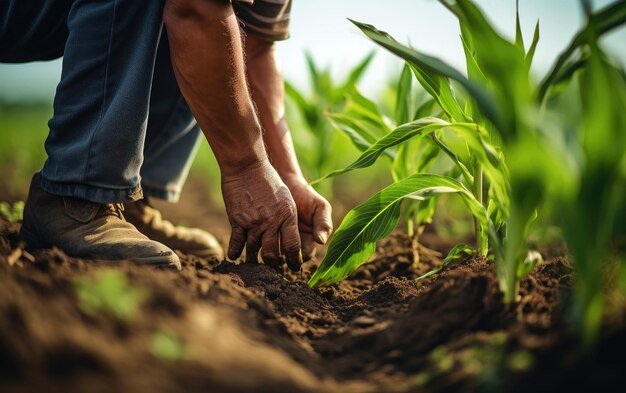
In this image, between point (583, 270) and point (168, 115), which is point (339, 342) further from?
point (168, 115)

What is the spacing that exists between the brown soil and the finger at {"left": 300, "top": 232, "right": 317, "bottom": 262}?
41 centimetres

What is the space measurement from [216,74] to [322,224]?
0.59m

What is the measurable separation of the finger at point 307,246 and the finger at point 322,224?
9 cm

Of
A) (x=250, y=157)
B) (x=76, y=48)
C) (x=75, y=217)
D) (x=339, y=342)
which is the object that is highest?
(x=76, y=48)

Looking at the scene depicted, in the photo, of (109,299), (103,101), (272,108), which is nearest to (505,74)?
(109,299)

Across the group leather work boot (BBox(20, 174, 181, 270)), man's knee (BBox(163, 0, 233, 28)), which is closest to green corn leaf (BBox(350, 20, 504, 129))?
man's knee (BBox(163, 0, 233, 28))

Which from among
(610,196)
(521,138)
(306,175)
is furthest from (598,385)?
(306,175)

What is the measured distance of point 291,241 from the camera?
1.64 metres

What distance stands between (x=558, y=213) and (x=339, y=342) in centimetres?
55

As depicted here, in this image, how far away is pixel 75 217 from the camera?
5.00 ft

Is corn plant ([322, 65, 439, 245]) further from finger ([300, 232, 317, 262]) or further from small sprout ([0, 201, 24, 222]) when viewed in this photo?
small sprout ([0, 201, 24, 222])

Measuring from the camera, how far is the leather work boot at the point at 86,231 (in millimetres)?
1475

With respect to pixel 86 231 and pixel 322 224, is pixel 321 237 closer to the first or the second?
pixel 322 224

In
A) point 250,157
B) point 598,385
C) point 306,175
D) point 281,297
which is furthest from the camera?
point 306,175
